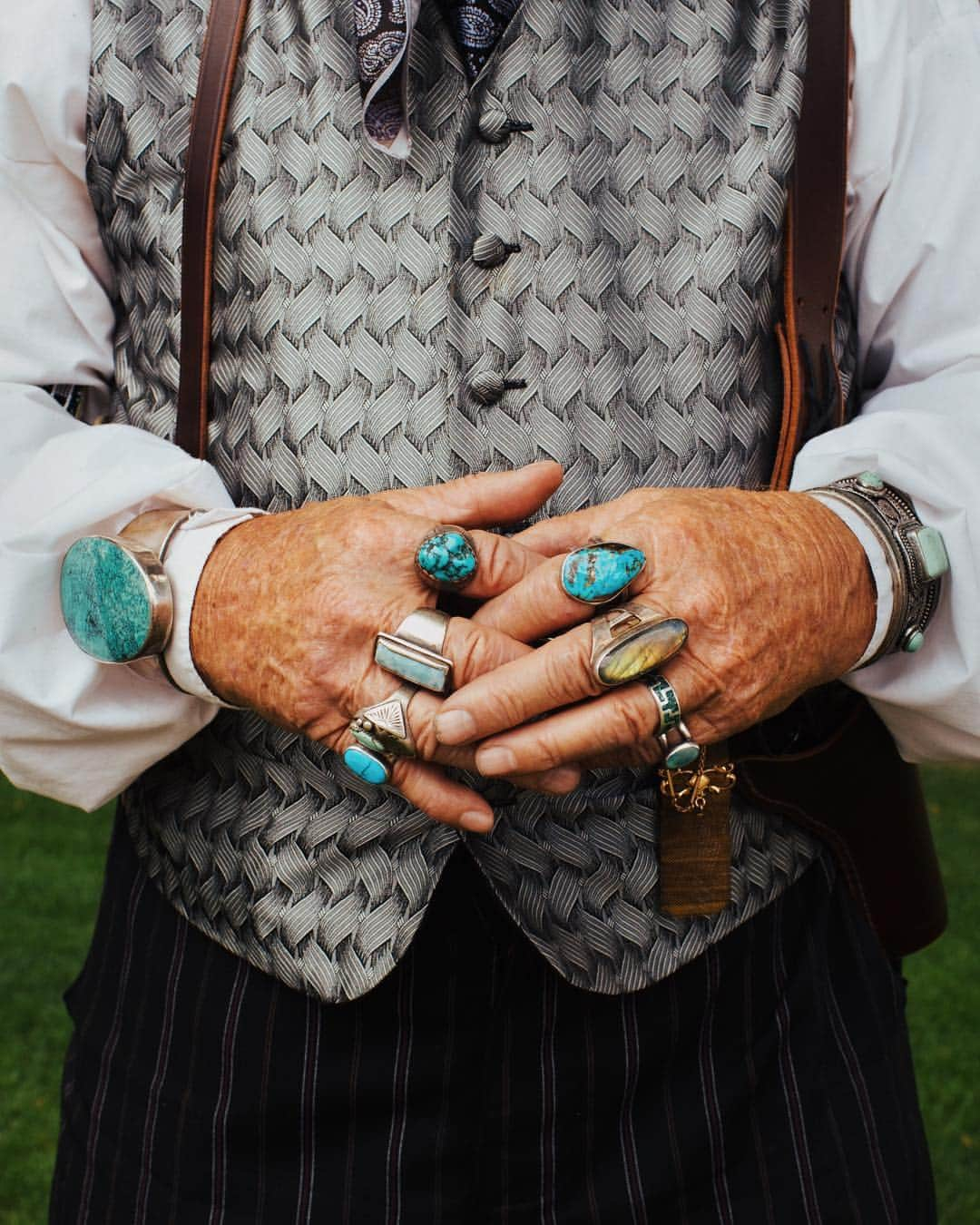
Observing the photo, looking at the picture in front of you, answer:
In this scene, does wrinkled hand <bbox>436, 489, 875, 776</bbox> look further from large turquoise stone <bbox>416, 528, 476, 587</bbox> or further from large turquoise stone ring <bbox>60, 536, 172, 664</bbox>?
large turquoise stone ring <bbox>60, 536, 172, 664</bbox>

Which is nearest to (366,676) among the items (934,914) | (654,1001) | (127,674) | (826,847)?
(127,674)

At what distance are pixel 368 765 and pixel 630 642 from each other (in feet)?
0.81

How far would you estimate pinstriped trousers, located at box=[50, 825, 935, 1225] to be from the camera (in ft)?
4.34

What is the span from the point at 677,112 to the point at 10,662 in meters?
0.82

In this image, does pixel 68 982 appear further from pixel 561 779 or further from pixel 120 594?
pixel 561 779

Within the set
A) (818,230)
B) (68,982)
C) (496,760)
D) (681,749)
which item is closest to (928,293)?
(818,230)

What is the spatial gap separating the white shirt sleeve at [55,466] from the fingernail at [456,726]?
28 cm

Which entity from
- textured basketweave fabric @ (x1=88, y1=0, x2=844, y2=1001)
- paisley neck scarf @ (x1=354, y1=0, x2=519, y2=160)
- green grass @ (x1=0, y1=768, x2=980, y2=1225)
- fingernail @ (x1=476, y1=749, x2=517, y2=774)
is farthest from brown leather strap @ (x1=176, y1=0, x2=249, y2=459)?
green grass @ (x1=0, y1=768, x2=980, y2=1225)

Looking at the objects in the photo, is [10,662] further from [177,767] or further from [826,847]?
[826,847]

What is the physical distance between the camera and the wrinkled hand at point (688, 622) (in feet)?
3.53

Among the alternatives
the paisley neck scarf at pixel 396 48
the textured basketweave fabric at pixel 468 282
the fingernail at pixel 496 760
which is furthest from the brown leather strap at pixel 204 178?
the fingernail at pixel 496 760

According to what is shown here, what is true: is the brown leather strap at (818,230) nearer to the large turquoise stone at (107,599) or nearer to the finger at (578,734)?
the finger at (578,734)

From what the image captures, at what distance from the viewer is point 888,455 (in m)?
1.23

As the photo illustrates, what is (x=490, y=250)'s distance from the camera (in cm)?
123
